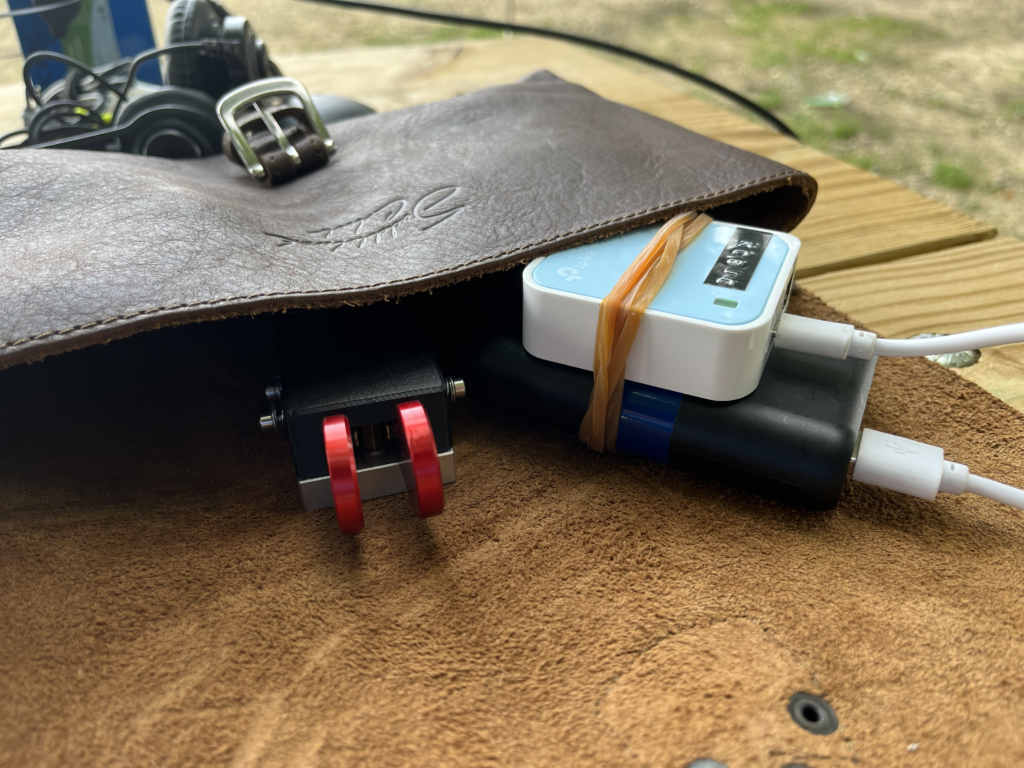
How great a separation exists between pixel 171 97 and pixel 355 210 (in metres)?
0.27

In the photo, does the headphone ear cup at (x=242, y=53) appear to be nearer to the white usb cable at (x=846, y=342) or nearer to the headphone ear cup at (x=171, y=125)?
→ the headphone ear cup at (x=171, y=125)

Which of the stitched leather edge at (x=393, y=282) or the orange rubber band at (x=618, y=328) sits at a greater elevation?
the stitched leather edge at (x=393, y=282)

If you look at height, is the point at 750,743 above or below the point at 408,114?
below

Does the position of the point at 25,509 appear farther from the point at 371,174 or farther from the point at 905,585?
the point at 905,585

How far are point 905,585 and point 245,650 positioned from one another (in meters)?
0.31

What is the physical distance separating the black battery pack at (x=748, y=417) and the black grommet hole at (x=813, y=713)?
0.37ft

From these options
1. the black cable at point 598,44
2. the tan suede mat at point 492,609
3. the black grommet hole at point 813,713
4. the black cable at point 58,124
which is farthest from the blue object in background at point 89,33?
the black grommet hole at point 813,713

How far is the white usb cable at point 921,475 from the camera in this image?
0.41m

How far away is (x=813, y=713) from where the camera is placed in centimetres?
32

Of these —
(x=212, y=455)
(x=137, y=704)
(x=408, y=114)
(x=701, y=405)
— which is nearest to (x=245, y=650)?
(x=137, y=704)

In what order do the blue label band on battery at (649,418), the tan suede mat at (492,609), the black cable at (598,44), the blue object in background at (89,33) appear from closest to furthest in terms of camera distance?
the tan suede mat at (492,609), the blue label band on battery at (649,418), the blue object in background at (89,33), the black cable at (598,44)

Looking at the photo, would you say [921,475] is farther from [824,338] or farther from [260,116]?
[260,116]

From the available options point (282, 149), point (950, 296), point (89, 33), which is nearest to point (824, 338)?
point (950, 296)

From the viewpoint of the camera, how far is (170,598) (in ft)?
1.22
